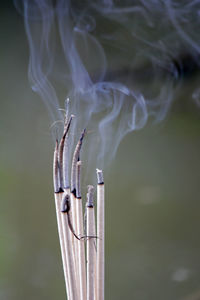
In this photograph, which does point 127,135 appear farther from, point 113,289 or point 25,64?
point 113,289

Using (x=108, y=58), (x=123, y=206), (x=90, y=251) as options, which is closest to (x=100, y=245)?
(x=90, y=251)

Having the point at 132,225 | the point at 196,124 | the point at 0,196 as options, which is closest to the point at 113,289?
the point at 132,225

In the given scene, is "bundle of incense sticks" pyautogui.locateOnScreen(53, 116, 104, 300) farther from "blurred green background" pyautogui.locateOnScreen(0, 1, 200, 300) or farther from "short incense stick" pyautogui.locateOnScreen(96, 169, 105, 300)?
"blurred green background" pyautogui.locateOnScreen(0, 1, 200, 300)

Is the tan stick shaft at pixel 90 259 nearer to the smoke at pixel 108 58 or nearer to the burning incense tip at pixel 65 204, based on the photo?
the burning incense tip at pixel 65 204

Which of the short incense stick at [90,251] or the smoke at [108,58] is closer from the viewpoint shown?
the short incense stick at [90,251]

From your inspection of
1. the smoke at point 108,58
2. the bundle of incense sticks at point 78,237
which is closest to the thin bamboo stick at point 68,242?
the bundle of incense sticks at point 78,237

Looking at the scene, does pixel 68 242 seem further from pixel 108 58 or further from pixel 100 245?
pixel 108 58
